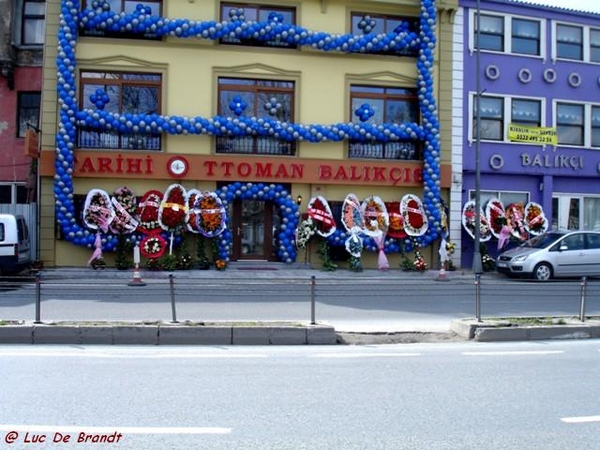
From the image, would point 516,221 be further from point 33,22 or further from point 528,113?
point 33,22

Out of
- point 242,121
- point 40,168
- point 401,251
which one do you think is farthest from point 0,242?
point 401,251

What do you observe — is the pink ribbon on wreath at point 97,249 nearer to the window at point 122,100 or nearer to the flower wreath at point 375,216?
the window at point 122,100

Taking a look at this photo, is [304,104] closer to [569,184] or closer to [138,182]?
[138,182]

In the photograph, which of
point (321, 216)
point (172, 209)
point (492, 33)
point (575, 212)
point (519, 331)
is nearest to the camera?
point (519, 331)

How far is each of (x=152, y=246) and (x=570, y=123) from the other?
16892 millimetres

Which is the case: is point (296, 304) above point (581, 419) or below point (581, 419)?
above

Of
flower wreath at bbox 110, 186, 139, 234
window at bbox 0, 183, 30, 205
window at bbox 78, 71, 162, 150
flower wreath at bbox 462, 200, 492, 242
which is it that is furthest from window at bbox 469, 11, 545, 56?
window at bbox 0, 183, 30, 205

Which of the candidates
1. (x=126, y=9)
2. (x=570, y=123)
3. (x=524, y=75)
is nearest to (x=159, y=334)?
(x=126, y=9)

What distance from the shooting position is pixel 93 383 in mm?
6566

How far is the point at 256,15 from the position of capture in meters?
20.9

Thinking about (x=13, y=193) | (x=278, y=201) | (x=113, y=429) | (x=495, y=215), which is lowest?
(x=113, y=429)

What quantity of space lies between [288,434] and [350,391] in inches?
60.6

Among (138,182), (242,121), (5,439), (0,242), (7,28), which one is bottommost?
(5,439)

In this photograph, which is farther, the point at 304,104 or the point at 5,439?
the point at 304,104
